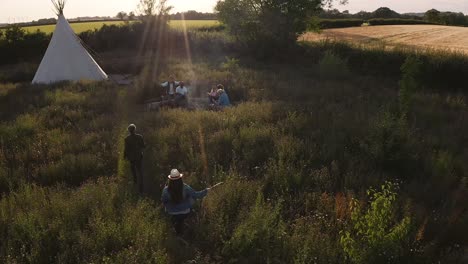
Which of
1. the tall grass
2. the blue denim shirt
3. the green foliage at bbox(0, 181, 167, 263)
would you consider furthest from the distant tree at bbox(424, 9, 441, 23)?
the green foliage at bbox(0, 181, 167, 263)

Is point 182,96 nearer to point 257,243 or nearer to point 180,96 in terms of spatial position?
point 180,96

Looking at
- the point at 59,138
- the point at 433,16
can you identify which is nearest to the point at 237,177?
the point at 59,138

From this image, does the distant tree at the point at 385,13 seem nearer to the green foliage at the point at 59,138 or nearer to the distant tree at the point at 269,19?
the distant tree at the point at 269,19

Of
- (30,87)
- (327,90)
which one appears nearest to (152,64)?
(30,87)

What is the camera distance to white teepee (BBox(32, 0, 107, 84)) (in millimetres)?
18422

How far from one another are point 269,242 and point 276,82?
43.1 ft

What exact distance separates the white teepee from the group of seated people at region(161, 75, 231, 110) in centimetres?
650

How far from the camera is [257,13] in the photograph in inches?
1120

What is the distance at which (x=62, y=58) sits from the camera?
18.6m

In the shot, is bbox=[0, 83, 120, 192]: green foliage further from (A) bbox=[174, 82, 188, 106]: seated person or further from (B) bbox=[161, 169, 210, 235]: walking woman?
(B) bbox=[161, 169, 210, 235]: walking woman

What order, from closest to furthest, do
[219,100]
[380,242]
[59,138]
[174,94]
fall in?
[380,242], [59,138], [219,100], [174,94]

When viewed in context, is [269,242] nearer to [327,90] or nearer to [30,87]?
[327,90]

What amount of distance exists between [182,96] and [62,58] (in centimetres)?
794

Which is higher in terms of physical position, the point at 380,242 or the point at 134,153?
the point at 134,153
